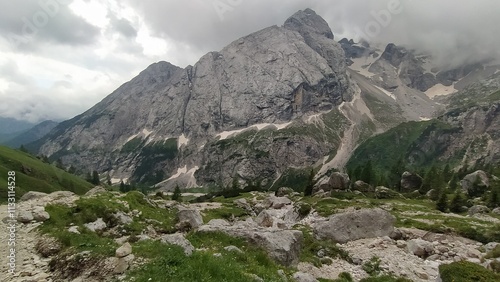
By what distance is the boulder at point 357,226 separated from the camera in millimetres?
39344

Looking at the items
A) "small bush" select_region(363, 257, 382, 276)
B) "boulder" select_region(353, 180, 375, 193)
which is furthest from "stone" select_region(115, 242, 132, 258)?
"boulder" select_region(353, 180, 375, 193)

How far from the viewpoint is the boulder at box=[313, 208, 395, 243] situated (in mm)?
39344

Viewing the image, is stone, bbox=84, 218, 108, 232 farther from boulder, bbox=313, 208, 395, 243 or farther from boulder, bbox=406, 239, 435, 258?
boulder, bbox=406, 239, 435, 258

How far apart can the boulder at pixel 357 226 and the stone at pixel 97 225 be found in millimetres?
24756

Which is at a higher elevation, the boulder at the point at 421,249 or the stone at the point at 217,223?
the stone at the point at 217,223

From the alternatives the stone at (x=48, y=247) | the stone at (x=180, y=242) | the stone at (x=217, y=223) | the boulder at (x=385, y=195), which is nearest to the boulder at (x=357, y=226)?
the stone at (x=217, y=223)

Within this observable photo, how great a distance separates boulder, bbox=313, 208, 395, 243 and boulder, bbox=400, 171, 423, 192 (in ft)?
315

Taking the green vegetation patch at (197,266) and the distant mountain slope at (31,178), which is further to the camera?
the distant mountain slope at (31,178)

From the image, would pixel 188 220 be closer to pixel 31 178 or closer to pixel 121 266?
pixel 121 266

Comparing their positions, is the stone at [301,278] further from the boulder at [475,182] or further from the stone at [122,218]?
the boulder at [475,182]

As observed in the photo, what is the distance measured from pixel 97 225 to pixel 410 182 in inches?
4881

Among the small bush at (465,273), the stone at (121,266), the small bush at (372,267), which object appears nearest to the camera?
the stone at (121,266)

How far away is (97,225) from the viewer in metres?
32.1

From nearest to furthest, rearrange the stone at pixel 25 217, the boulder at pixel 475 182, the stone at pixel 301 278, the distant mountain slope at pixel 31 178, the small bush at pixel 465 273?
1. the small bush at pixel 465 273
2. the stone at pixel 301 278
3. the stone at pixel 25 217
4. the boulder at pixel 475 182
5. the distant mountain slope at pixel 31 178
